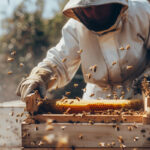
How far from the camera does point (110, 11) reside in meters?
3.16

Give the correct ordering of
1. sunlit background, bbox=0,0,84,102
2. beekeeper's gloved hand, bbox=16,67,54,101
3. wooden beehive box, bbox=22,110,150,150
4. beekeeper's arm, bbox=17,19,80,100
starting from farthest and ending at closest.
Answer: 1. sunlit background, bbox=0,0,84,102
2. beekeeper's arm, bbox=17,19,80,100
3. beekeeper's gloved hand, bbox=16,67,54,101
4. wooden beehive box, bbox=22,110,150,150

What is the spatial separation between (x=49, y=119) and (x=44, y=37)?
11.4 m

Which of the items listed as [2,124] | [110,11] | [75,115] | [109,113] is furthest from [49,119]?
[2,124]

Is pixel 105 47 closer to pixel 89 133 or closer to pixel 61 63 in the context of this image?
pixel 61 63

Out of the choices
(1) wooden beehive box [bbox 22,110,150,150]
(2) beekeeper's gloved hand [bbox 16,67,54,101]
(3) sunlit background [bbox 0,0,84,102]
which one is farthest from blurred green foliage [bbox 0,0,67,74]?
(1) wooden beehive box [bbox 22,110,150,150]

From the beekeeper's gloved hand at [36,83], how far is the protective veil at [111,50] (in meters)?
0.16

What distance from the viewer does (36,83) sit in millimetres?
2814

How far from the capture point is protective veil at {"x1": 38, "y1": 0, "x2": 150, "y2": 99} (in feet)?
11.0

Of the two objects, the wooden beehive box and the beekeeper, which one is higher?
the beekeeper

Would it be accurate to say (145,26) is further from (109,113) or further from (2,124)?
(2,124)

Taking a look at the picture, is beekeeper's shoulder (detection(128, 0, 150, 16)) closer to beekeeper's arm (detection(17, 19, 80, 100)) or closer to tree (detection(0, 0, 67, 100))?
beekeeper's arm (detection(17, 19, 80, 100))

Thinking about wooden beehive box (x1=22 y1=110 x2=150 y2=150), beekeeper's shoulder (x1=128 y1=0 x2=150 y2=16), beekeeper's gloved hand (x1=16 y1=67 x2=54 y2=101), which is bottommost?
wooden beehive box (x1=22 y1=110 x2=150 y2=150)

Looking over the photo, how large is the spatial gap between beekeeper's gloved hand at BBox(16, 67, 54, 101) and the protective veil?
0.16m

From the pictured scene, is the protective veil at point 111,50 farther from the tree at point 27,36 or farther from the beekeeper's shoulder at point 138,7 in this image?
the tree at point 27,36
